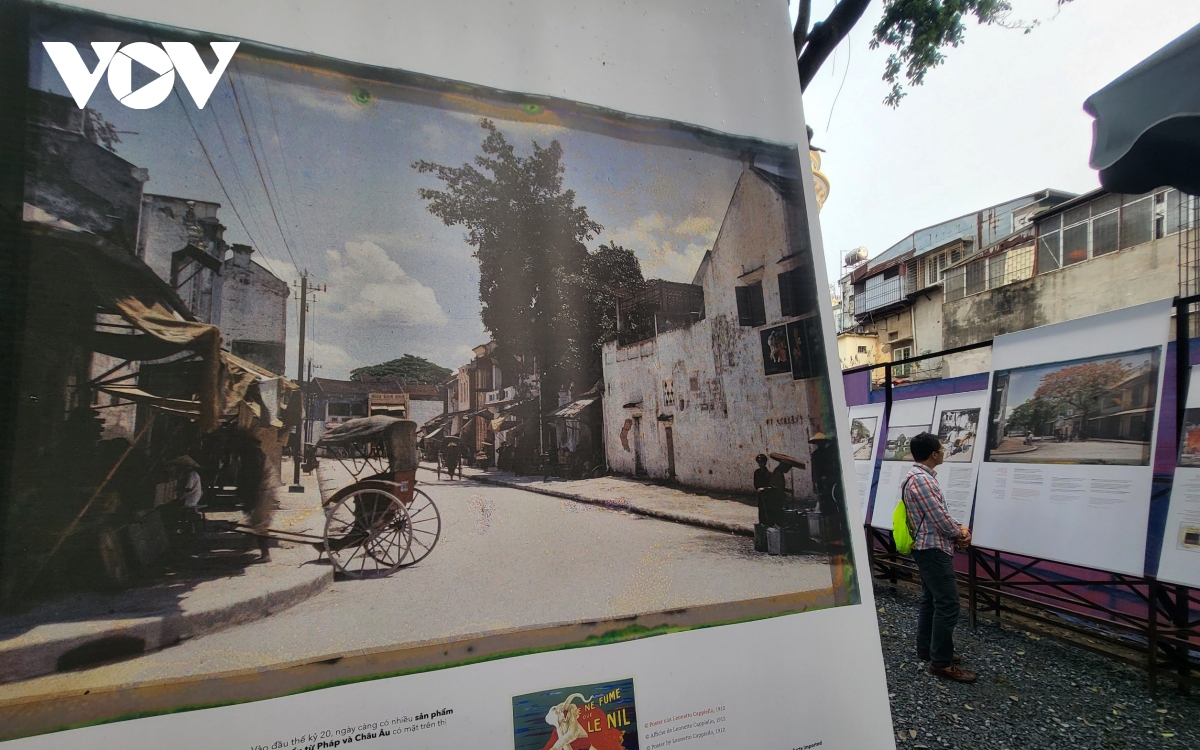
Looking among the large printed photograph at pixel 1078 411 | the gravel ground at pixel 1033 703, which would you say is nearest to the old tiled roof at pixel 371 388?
the gravel ground at pixel 1033 703

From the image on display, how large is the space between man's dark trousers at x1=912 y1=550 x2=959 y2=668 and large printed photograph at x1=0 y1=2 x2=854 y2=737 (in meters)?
1.45

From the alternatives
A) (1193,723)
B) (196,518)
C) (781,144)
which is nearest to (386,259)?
(196,518)

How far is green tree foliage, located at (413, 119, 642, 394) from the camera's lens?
6.16ft

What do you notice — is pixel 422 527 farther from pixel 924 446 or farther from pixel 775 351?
pixel 924 446

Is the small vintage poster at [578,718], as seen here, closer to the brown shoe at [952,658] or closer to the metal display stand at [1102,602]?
the metal display stand at [1102,602]

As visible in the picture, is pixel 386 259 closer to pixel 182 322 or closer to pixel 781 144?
pixel 182 322

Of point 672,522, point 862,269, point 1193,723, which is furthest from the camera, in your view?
point 862,269

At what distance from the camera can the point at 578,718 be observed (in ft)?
5.48

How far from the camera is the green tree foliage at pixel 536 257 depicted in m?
1.88

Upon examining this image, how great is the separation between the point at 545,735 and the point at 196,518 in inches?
46.6

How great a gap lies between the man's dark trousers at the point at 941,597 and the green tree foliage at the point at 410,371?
3.06 meters

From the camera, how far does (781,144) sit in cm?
236

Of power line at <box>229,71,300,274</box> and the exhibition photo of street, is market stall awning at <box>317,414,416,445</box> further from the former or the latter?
power line at <box>229,71,300,274</box>

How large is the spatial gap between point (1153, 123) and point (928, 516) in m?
2.14
